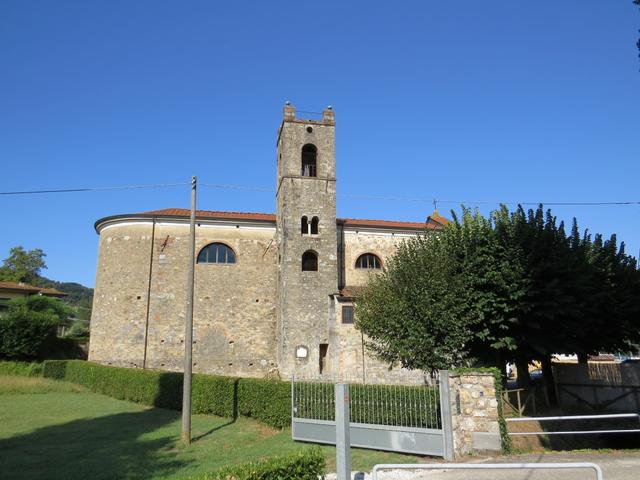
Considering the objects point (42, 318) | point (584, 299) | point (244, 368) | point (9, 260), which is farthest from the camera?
point (9, 260)

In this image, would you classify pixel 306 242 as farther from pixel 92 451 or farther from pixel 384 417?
pixel 92 451

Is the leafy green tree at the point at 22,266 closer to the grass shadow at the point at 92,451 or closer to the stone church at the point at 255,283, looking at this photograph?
the stone church at the point at 255,283

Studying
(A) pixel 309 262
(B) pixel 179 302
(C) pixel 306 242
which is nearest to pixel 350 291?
(A) pixel 309 262

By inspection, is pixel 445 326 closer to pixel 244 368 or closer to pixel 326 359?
pixel 326 359

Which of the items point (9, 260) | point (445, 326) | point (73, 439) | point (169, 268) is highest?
point (9, 260)

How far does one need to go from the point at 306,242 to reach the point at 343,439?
18.3 m

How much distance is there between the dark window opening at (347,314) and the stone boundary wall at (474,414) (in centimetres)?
1429

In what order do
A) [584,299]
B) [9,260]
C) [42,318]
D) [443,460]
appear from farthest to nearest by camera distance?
1. [9,260]
2. [42,318]
3. [584,299]
4. [443,460]

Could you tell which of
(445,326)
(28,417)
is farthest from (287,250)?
(28,417)

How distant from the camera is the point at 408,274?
60.7 feet

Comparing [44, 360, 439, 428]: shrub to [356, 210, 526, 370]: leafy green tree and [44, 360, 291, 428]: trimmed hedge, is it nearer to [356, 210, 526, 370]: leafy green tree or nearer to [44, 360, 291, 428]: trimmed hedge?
[44, 360, 291, 428]: trimmed hedge

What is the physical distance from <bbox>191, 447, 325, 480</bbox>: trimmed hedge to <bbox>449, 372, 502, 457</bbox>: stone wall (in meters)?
4.28

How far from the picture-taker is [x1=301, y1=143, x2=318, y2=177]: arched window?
27.8 meters

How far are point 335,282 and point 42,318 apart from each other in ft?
64.5
